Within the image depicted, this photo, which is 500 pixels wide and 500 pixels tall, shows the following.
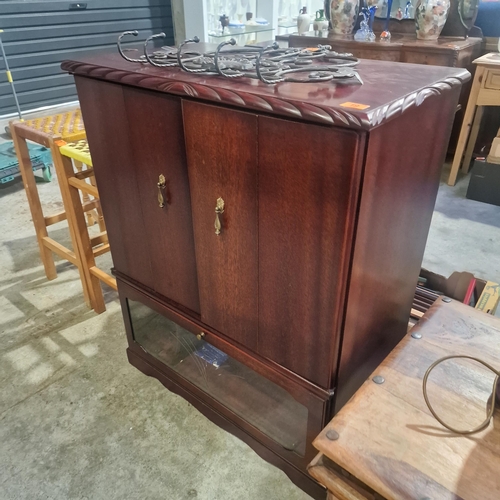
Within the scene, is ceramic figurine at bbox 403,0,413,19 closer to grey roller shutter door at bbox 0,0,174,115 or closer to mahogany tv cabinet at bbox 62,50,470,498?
grey roller shutter door at bbox 0,0,174,115

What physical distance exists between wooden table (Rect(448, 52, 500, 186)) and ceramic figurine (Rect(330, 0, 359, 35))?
972mm

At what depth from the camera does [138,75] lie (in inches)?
39.9

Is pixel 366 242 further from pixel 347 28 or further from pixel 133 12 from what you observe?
pixel 133 12

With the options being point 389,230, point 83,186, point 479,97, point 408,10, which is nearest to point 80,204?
point 83,186

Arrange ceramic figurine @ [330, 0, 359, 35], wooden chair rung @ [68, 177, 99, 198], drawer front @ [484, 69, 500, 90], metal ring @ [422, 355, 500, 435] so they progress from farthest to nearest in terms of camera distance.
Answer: ceramic figurine @ [330, 0, 359, 35]
drawer front @ [484, 69, 500, 90]
wooden chair rung @ [68, 177, 99, 198]
metal ring @ [422, 355, 500, 435]

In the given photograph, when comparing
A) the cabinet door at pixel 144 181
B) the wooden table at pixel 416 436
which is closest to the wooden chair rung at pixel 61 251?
the cabinet door at pixel 144 181

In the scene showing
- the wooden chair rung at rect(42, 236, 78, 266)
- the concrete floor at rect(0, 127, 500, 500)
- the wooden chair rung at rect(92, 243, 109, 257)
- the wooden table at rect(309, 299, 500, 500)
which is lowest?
the concrete floor at rect(0, 127, 500, 500)

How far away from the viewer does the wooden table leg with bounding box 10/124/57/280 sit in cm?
188

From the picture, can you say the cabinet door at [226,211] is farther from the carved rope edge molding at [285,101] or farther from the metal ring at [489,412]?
the metal ring at [489,412]

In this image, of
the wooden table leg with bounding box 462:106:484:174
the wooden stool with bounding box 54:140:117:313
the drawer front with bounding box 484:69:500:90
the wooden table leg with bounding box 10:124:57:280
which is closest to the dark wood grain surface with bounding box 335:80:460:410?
the wooden stool with bounding box 54:140:117:313

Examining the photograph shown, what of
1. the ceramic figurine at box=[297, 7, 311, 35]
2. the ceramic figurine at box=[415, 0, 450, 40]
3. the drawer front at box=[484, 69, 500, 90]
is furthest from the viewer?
the ceramic figurine at box=[297, 7, 311, 35]

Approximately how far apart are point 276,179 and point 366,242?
0.70 ft

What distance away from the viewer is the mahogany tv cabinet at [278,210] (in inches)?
32.1

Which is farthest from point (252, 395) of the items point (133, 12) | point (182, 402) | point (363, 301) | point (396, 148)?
point (133, 12)
